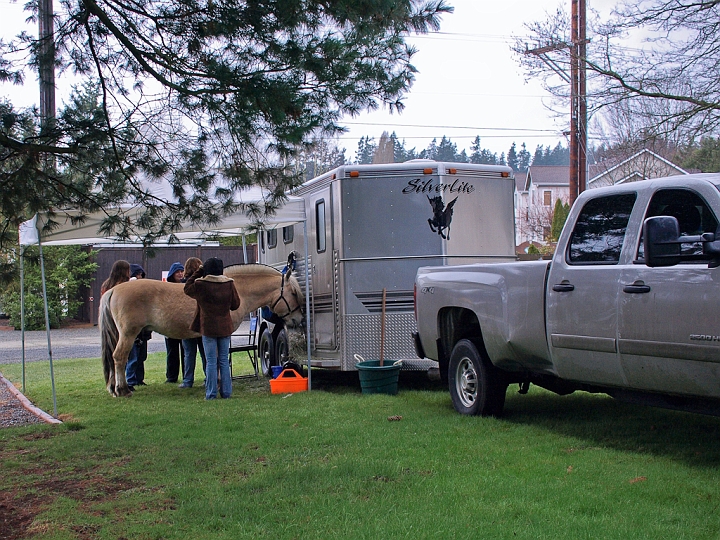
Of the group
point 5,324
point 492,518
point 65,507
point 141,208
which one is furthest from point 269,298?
point 5,324

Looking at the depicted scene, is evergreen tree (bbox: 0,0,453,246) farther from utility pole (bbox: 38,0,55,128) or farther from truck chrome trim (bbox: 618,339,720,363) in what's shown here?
truck chrome trim (bbox: 618,339,720,363)

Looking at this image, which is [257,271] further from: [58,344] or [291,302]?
[58,344]

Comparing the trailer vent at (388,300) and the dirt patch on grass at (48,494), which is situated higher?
the trailer vent at (388,300)

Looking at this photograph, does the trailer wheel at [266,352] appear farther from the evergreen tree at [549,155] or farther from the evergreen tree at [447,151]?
the evergreen tree at [549,155]

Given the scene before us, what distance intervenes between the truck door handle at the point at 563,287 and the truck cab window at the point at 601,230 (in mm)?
215

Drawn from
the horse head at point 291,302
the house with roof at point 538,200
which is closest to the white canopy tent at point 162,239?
the horse head at point 291,302

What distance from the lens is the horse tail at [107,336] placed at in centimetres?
1145

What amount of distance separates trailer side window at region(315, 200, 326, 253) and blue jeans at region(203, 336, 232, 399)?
1.93 meters

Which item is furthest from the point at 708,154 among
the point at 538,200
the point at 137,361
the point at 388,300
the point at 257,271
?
the point at 538,200

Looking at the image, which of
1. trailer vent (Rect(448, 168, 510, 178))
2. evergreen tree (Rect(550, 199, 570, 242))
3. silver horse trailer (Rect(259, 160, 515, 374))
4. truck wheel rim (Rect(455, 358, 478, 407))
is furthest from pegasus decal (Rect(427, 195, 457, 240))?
evergreen tree (Rect(550, 199, 570, 242))

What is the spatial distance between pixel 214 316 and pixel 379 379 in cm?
237

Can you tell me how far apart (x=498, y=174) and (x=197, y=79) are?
5.44 metres

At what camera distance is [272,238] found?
567 inches

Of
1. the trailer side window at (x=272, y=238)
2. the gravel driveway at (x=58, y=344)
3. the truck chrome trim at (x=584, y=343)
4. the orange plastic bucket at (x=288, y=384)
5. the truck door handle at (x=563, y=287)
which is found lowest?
the gravel driveway at (x=58, y=344)
